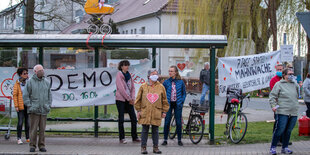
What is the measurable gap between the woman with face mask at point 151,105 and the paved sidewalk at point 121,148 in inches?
24.8

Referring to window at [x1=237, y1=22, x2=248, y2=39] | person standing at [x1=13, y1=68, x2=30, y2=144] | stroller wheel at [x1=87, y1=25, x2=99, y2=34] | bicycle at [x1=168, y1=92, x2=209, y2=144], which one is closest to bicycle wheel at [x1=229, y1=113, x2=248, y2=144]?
bicycle at [x1=168, y1=92, x2=209, y2=144]

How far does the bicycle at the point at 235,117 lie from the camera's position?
34.5 ft

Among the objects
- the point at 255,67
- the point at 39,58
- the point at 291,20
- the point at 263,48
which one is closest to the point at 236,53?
the point at 263,48

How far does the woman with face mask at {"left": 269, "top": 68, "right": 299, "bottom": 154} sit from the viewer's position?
9133mm

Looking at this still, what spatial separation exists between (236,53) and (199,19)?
384 cm

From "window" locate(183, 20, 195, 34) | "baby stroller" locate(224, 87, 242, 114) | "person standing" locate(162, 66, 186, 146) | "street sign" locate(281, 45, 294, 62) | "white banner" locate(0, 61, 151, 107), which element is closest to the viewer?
"person standing" locate(162, 66, 186, 146)

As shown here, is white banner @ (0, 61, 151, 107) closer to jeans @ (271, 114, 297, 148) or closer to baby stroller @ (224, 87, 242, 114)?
baby stroller @ (224, 87, 242, 114)

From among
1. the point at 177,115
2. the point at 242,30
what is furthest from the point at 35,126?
the point at 242,30

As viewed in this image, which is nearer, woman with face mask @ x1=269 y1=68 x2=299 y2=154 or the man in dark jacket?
woman with face mask @ x1=269 y1=68 x2=299 y2=154

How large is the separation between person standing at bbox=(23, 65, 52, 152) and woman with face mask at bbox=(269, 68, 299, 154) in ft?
15.6

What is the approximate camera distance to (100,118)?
11516 millimetres

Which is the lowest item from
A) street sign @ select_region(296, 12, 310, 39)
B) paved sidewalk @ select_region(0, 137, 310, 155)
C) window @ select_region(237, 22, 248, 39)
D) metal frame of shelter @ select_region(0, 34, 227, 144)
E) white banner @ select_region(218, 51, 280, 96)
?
paved sidewalk @ select_region(0, 137, 310, 155)

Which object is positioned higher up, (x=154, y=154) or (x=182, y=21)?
(x=182, y=21)

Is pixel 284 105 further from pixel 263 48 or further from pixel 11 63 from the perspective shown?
pixel 263 48
